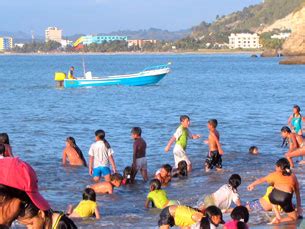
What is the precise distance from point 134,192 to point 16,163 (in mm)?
11305

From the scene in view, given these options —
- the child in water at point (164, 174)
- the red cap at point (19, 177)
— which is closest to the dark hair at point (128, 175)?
the child in water at point (164, 174)

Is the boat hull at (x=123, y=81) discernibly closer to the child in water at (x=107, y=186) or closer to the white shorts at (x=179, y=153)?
the white shorts at (x=179, y=153)

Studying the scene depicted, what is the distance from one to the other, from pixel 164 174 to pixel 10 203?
35.4ft

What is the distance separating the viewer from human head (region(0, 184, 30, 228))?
11.5ft

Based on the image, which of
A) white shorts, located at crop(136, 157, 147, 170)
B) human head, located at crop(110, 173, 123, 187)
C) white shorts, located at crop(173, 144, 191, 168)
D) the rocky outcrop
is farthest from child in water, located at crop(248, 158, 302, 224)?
the rocky outcrop

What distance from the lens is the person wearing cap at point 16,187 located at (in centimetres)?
345

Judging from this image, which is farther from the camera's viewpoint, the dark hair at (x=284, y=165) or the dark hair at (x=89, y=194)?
the dark hair at (x=89, y=194)

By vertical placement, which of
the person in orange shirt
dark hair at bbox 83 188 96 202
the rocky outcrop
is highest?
dark hair at bbox 83 188 96 202

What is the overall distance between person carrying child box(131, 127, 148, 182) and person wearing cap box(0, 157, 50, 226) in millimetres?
11360

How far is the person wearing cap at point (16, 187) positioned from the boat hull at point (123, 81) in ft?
164

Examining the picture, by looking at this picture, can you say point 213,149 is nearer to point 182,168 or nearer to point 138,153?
point 182,168

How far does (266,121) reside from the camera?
104 ft

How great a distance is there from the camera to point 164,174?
46.9 ft

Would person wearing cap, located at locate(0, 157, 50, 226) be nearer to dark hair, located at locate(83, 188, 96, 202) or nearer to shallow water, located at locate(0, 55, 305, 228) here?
shallow water, located at locate(0, 55, 305, 228)
